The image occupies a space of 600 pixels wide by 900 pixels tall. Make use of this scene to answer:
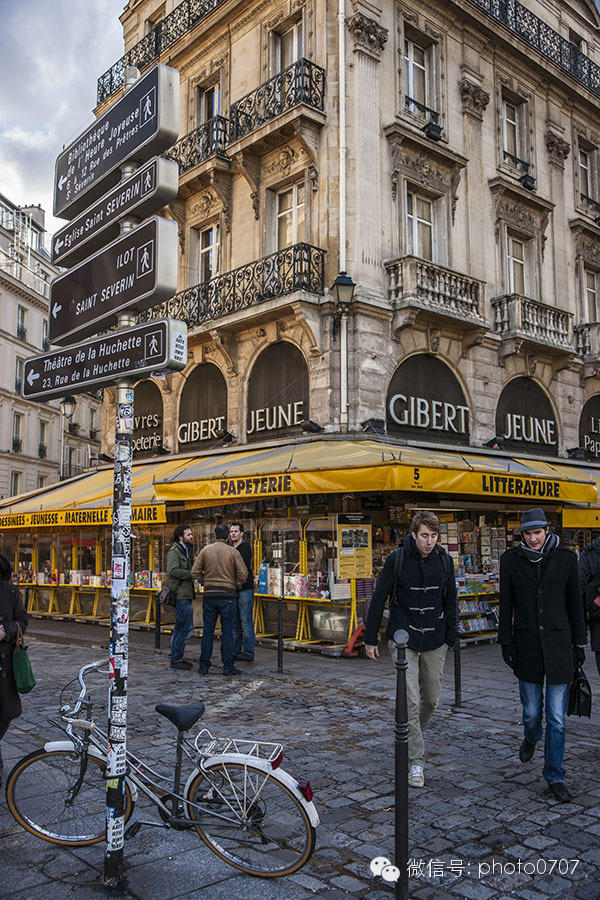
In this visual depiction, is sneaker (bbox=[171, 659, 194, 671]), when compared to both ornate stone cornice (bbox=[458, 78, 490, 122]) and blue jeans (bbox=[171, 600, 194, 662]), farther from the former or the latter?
ornate stone cornice (bbox=[458, 78, 490, 122])

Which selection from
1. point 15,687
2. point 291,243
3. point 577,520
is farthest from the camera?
point 291,243

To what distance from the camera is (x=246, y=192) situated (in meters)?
15.8

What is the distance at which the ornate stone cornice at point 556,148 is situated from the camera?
60.6ft

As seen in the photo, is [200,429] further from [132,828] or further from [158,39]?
[132,828]

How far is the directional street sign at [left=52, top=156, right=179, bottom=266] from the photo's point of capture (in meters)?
3.85

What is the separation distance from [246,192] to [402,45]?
13.7ft

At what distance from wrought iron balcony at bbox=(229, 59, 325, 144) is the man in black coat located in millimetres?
11018

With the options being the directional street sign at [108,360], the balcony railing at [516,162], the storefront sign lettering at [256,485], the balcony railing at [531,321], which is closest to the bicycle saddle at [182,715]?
the directional street sign at [108,360]

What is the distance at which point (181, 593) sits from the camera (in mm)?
10289

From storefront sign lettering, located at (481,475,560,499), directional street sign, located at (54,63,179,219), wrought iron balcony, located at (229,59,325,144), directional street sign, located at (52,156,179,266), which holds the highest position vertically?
wrought iron balcony, located at (229,59,325,144)

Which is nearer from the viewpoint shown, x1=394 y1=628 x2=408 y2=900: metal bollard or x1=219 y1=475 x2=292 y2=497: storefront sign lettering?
x1=394 y1=628 x2=408 y2=900: metal bollard

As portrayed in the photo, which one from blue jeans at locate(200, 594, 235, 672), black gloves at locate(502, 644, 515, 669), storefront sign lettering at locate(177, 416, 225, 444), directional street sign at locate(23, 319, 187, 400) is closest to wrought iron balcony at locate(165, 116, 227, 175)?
storefront sign lettering at locate(177, 416, 225, 444)

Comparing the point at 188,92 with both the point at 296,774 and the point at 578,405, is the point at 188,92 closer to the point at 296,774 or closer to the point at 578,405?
the point at 578,405

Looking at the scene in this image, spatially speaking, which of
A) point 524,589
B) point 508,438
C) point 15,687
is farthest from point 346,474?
point 508,438
